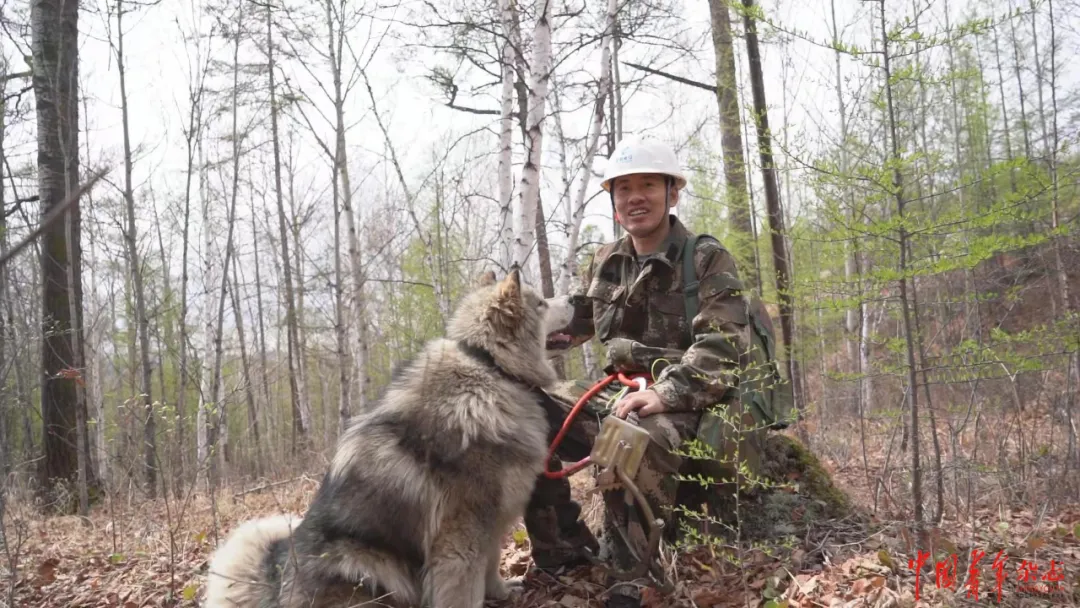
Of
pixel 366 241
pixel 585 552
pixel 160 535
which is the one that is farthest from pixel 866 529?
pixel 366 241

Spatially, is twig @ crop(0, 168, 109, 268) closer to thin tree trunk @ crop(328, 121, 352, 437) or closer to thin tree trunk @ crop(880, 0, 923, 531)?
thin tree trunk @ crop(880, 0, 923, 531)

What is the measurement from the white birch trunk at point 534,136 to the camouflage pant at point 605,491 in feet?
6.80

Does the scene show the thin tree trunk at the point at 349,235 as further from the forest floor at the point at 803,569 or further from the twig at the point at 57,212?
the twig at the point at 57,212

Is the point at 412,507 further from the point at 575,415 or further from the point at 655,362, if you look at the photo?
the point at 655,362

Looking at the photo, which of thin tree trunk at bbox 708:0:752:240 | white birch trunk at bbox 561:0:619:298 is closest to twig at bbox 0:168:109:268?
white birch trunk at bbox 561:0:619:298

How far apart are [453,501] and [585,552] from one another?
1.13 m

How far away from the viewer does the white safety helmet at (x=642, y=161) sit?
3.70 metres

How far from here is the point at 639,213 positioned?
149 inches

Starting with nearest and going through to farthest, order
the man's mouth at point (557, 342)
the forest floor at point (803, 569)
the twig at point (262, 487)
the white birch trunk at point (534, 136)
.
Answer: the forest floor at point (803, 569), the man's mouth at point (557, 342), the white birch trunk at point (534, 136), the twig at point (262, 487)

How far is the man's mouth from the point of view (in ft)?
13.1

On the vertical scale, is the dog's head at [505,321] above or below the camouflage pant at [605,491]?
above

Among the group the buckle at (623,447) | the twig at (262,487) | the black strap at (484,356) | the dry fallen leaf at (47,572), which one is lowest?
the twig at (262,487)

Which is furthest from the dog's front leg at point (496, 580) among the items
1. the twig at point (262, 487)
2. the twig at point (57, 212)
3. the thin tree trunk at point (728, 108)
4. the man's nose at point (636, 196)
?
the thin tree trunk at point (728, 108)

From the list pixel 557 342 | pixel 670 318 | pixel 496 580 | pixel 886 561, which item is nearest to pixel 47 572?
pixel 496 580
